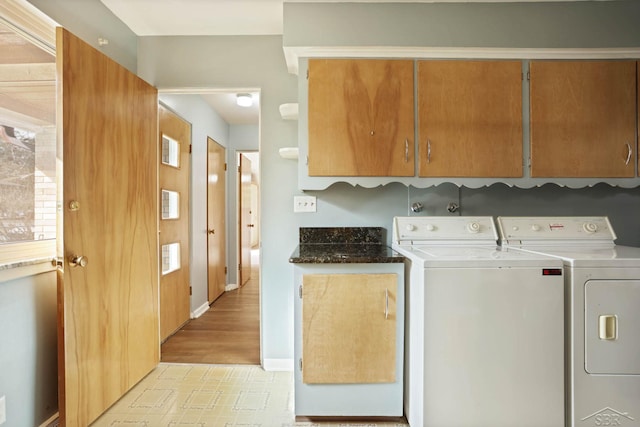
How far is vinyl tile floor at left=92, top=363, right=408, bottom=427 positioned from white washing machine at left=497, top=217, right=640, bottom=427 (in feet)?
2.90

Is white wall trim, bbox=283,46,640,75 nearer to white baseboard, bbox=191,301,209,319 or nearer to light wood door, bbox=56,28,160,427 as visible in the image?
light wood door, bbox=56,28,160,427

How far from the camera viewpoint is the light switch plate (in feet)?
7.82

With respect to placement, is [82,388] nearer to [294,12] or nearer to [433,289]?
[433,289]

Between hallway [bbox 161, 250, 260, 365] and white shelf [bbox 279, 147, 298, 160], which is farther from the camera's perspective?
hallway [bbox 161, 250, 260, 365]

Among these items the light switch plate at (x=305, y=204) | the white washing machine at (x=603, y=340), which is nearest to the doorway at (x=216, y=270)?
the light switch plate at (x=305, y=204)

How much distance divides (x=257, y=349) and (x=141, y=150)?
5.75ft

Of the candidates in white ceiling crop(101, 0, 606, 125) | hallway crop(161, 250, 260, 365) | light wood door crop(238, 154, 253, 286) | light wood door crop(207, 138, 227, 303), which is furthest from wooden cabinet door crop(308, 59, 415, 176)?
light wood door crop(238, 154, 253, 286)

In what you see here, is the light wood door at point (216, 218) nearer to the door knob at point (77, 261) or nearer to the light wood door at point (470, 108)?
the door knob at point (77, 261)

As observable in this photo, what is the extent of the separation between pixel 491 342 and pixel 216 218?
3.45 meters

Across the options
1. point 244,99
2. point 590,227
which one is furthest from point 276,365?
point 244,99

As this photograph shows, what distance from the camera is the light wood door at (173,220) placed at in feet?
9.46

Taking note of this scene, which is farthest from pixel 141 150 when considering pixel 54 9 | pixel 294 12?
pixel 294 12

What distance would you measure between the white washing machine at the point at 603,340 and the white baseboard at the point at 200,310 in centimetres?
313

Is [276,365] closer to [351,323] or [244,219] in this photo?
[351,323]
